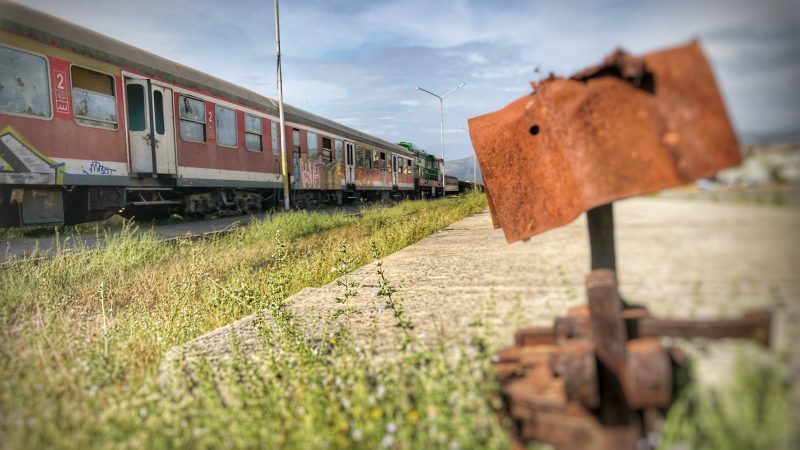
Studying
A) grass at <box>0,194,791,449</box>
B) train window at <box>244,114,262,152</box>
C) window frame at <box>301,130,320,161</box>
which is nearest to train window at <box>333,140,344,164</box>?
window frame at <box>301,130,320,161</box>

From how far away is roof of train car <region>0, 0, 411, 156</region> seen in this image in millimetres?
6625

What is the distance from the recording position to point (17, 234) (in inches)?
305

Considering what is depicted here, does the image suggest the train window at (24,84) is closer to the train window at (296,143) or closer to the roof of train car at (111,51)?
the roof of train car at (111,51)

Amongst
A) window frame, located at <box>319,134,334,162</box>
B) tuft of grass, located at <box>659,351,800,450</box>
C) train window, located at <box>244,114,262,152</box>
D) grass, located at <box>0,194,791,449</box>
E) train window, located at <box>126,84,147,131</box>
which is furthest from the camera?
window frame, located at <box>319,134,334,162</box>

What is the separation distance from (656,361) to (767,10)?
2.03ft

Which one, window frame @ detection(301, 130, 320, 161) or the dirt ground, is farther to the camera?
window frame @ detection(301, 130, 320, 161)

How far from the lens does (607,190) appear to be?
102 cm

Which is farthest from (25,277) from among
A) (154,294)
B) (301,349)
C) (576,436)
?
(576,436)

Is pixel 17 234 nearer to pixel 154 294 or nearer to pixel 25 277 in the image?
pixel 25 277

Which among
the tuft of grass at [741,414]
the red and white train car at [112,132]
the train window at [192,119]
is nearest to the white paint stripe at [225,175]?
the red and white train car at [112,132]

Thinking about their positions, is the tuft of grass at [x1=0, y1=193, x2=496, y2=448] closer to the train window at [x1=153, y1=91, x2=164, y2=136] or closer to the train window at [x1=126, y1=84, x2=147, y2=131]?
the train window at [x1=126, y1=84, x2=147, y2=131]

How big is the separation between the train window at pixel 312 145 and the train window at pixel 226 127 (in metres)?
4.02

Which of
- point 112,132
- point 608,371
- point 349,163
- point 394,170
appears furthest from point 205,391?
point 394,170

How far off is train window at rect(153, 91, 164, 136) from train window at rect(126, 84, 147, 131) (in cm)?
25
